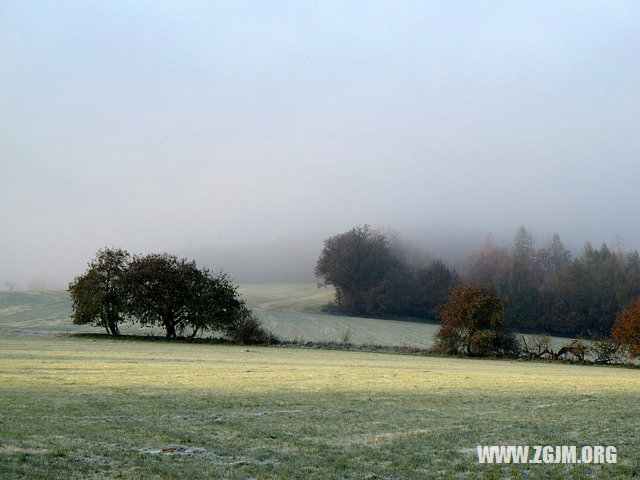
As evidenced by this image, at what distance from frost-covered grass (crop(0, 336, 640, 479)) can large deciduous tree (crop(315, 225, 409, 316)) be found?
7857 centimetres

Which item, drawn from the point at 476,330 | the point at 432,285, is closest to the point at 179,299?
the point at 476,330

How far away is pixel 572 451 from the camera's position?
10258 millimetres

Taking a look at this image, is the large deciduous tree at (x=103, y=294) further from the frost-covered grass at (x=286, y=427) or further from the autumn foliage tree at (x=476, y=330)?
the frost-covered grass at (x=286, y=427)

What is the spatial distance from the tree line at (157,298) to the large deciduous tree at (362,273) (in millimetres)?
39922

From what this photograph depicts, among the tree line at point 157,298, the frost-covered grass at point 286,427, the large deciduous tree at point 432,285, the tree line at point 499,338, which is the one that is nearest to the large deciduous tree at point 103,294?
the tree line at point 157,298

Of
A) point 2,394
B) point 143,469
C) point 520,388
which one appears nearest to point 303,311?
point 520,388

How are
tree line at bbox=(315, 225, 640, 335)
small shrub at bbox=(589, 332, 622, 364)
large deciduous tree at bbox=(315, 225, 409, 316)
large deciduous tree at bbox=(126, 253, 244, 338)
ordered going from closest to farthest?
small shrub at bbox=(589, 332, 622, 364), large deciduous tree at bbox=(126, 253, 244, 338), tree line at bbox=(315, 225, 640, 335), large deciduous tree at bbox=(315, 225, 409, 316)

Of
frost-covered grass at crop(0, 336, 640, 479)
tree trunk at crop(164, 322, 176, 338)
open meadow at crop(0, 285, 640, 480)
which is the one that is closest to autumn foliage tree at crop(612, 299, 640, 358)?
open meadow at crop(0, 285, 640, 480)

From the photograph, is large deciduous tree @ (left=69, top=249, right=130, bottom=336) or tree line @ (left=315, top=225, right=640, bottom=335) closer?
large deciduous tree @ (left=69, top=249, right=130, bottom=336)

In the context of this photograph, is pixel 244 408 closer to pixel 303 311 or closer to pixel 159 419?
pixel 159 419

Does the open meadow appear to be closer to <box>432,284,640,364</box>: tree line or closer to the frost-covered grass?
the frost-covered grass

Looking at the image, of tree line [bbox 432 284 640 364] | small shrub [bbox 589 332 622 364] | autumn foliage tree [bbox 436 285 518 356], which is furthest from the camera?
autumn foliage tree [bbox 436 285 518 356]

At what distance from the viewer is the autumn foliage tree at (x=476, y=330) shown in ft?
181

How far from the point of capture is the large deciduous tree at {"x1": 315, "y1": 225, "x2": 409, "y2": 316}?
10100cm
